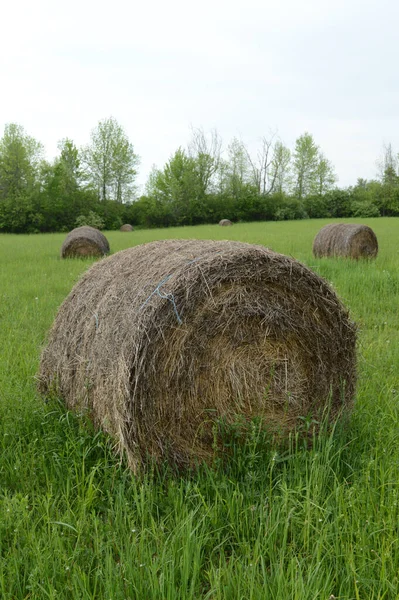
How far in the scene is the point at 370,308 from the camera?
8188 millimetres

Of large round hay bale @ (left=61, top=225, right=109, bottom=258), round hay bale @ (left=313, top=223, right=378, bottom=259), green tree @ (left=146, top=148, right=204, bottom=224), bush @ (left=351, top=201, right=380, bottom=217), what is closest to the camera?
round hay bale @ (left=313, top=223, right=378, bottom=259)

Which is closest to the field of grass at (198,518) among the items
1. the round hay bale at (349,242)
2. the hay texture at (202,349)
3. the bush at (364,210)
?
the hay texture at (202,349)

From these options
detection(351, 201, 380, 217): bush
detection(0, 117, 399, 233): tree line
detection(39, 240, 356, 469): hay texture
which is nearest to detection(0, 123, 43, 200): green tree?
detection(0, 117, 399, 233): tree line

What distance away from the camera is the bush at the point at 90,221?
4512cm

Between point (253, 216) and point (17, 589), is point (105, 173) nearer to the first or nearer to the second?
point (253, 216)

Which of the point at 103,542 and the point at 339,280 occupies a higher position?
the point at 339,280

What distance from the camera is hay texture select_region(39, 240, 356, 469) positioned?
11.2 ft

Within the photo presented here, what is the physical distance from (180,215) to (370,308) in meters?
43.8

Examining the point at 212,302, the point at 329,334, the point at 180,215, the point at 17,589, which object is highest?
the point at 180,215

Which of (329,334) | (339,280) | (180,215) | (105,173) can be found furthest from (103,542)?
(105,173)

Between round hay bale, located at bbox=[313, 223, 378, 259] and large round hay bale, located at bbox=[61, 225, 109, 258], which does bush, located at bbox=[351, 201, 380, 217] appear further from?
large round hay bale, located at bbox=[61, 225, 109, 258]

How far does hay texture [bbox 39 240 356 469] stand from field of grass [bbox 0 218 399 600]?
0.23m

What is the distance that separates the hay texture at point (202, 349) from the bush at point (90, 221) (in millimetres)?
42179

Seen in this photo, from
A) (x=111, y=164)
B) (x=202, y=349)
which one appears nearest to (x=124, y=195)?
(x=111, y=164)
